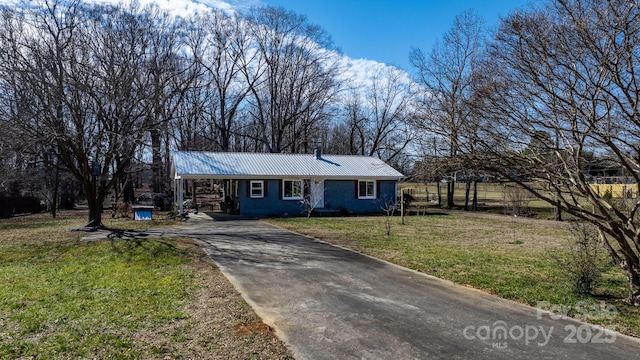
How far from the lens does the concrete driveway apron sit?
4223mm

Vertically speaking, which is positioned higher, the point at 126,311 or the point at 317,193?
the point at 317,193

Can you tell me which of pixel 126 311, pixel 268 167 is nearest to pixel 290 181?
pixel 268 167

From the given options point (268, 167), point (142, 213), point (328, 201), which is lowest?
point (142, 213)

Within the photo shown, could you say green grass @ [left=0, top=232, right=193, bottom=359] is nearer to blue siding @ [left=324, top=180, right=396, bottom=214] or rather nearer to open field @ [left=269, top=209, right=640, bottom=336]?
open field @ [left=269, top=209, right=640, bottom=336]

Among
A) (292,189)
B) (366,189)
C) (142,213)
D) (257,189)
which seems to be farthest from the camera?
(366,189)

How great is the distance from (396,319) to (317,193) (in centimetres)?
1856

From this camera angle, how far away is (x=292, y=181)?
75.9ft

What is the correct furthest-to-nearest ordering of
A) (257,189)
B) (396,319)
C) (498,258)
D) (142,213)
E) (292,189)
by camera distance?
(292,189), (257,189), (142,213), (498,258), (396,319)

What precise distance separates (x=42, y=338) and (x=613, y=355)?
19.2 feet

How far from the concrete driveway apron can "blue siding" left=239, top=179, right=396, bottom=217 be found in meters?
13.7

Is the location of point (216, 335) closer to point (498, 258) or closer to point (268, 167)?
point (498, 258)

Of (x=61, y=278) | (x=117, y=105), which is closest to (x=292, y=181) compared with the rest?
(x=117, y=105)

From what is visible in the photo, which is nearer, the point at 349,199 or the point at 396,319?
the point at 396,319

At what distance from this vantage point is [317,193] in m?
23.7
